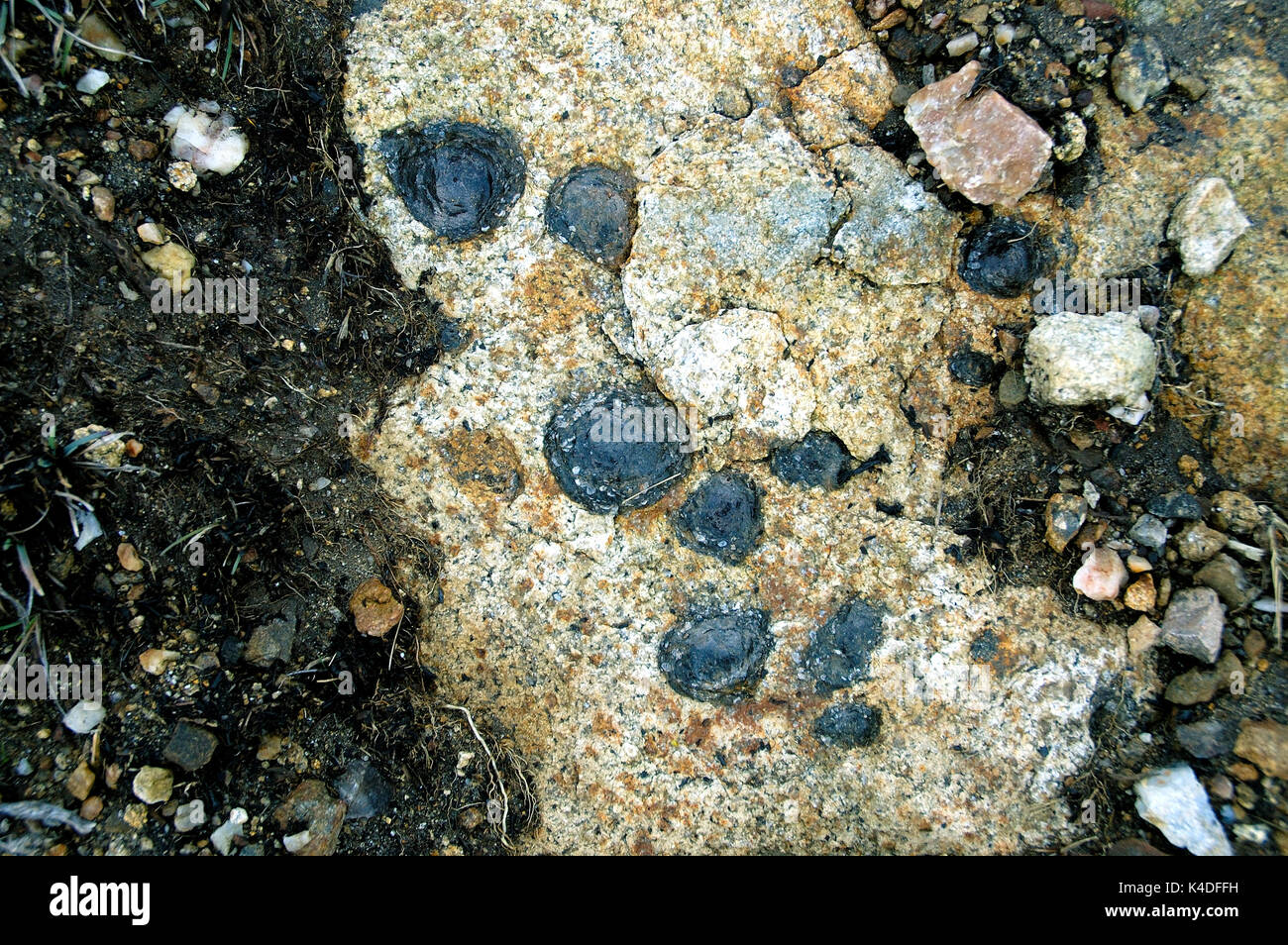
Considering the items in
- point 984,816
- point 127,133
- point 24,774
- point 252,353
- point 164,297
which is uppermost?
point 127,133

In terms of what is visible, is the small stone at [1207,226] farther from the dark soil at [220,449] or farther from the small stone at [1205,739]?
the dark soil at [220,449]

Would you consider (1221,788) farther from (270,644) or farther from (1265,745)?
(270,644)

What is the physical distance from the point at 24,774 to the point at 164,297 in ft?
4.95

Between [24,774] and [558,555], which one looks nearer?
[24,774]

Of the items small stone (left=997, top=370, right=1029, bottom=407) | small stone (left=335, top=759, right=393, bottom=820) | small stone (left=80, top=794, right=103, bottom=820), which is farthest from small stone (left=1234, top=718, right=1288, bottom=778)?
small stone (left=80, top=794, right=103, bottom=820)

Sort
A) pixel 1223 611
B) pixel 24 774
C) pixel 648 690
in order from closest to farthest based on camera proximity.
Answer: pixel 24 774 < pixel 1223 611 < pixel 648 690

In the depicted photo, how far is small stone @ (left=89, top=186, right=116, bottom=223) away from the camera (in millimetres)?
2078

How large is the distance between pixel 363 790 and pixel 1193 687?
269 centimetres

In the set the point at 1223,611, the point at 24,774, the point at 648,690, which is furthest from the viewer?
the point at 648,690

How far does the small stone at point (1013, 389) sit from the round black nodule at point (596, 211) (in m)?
1.41

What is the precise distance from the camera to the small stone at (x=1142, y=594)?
2.11m

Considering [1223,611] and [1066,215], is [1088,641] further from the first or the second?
[1066,215]

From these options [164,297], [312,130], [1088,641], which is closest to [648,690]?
[1088,641]

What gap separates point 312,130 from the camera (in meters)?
2.32
